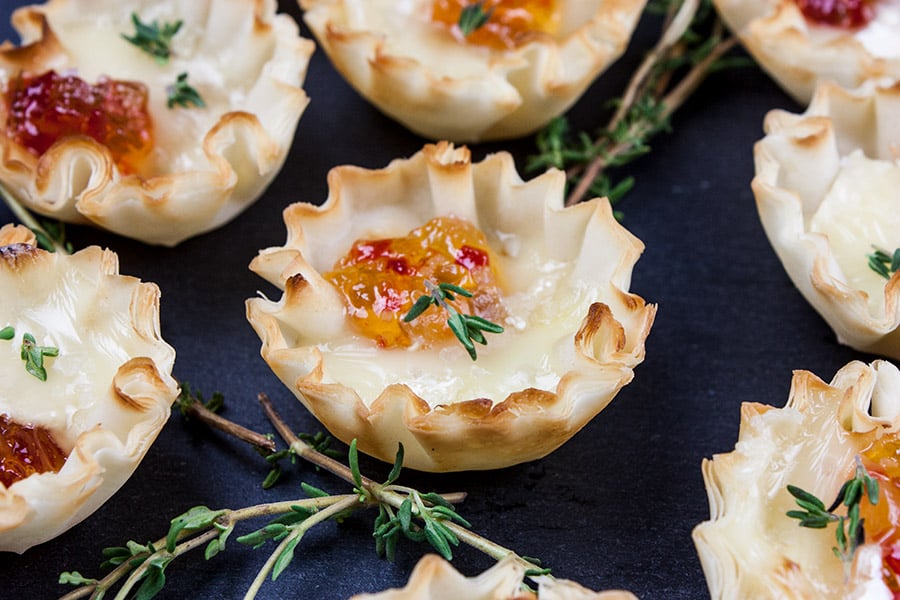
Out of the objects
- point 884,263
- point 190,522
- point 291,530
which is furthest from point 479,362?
point 884,263

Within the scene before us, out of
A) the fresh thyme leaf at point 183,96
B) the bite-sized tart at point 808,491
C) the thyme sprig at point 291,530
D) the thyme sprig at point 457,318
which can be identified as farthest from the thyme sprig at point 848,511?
the fresh thyme leaf at point 183,96

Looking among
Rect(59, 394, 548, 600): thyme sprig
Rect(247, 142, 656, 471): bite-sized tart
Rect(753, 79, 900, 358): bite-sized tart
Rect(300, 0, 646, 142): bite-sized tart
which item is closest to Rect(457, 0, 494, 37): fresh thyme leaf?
Rect(300, 0, 646, 142): bite-sized tart

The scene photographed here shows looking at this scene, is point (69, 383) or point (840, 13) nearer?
point (69, 383)

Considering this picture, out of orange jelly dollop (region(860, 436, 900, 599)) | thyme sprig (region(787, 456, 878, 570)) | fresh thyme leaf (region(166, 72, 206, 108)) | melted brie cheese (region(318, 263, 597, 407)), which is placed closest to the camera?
thyme sprig (region(787, 456, 878, 570))

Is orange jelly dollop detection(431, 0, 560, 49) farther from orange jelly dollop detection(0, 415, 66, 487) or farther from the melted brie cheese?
orange jelly dollop detection(0, 415, 66, 487)

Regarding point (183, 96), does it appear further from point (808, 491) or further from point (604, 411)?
point (808, 491)

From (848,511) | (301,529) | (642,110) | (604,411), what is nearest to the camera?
(848,511)

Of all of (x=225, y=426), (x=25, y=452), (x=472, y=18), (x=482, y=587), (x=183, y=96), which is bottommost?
(x=225, y=426)
